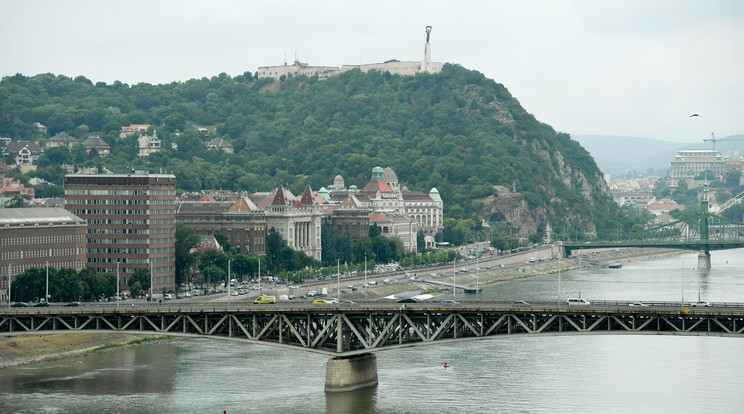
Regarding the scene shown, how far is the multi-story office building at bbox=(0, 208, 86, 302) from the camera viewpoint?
128m

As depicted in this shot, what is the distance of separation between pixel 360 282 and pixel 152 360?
64473 millimetres

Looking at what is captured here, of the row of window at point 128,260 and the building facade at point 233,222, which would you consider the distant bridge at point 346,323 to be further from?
the building facade at point 233,222

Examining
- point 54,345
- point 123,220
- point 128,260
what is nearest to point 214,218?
point 123,220

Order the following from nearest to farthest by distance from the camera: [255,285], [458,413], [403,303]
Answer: [458,413], [403,303], [255,285]

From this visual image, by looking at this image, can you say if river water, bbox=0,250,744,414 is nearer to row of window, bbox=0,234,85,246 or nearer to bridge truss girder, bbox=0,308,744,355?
bridge truss girder, bbox=0,308,744,355

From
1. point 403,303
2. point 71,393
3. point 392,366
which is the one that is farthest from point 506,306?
point 71,393

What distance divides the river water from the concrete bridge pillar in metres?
0.80

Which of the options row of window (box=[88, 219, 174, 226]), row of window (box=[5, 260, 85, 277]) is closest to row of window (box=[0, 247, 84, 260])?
row of window (box=[5, 260, 85, 277])

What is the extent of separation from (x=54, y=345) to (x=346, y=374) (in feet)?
96.1

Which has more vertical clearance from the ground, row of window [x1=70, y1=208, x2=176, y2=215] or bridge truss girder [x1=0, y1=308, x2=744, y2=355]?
row of window [x1=70, y1=208, x2=176, y2=215]

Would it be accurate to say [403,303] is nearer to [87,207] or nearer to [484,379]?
[484,379]

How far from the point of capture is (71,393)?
87.8m

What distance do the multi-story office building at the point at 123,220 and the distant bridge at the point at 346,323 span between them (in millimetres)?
54600

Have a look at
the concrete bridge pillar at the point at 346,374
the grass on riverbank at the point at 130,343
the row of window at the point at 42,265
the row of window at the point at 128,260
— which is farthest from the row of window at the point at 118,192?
the concrete bridge pillar at the point at 346,374
